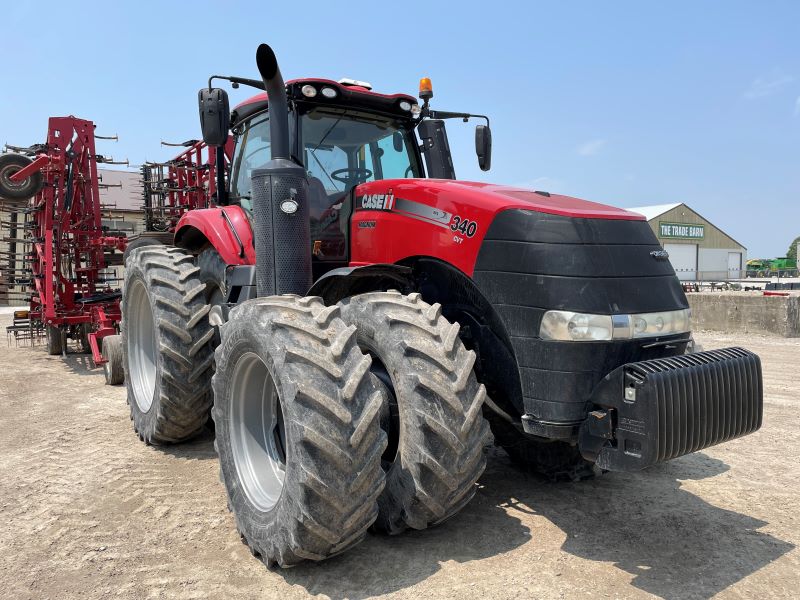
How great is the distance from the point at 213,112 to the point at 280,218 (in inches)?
37.0

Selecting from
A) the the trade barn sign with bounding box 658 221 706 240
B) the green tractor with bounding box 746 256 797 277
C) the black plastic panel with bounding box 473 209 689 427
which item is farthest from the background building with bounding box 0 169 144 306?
the green tractor with bounding box 746 256 797 277

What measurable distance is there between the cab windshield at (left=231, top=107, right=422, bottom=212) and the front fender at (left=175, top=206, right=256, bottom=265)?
146 mm

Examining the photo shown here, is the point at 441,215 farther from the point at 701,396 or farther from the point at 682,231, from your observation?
the point at 682,231

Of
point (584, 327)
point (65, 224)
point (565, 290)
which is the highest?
point (65, 224)

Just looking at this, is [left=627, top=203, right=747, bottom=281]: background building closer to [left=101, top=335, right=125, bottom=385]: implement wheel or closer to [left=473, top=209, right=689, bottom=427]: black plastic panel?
[left=101, top=335, right=125, bottom=385]: implement wheel

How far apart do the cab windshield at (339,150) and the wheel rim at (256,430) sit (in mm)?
1326

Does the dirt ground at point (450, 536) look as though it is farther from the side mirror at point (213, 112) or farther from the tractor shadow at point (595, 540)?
the side mirror at point (213, 112)

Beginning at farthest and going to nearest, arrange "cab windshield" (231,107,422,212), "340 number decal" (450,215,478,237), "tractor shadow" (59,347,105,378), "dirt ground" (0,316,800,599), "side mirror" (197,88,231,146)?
1. "tractor shadow" (59,347,105,378)
2. "cab windshield" (231,107,422,212)
3. "side mirror" (197,88,231,146)
4. "340 number decal" (450,215,478,237)
5. "dirt ground" (0,316,800,599)

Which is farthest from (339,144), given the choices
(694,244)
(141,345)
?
(694,244)

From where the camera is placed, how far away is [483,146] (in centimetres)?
477

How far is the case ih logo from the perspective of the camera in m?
3.71

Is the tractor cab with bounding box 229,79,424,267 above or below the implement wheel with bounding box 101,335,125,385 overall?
Answer: above

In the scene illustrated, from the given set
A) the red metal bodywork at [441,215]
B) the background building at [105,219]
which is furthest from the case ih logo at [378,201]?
the background building at [105,219]

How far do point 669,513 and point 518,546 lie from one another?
1.05 metres
